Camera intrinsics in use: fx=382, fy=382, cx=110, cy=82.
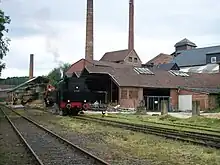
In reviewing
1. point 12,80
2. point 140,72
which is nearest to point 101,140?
point 140,72

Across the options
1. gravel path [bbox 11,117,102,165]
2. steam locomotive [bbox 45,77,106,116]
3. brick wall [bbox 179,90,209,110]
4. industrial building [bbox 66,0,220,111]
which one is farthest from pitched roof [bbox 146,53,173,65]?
gravel path [bbox 11,117,102,165]

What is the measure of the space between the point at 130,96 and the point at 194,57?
42004 mm

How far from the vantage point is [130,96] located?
4922cm

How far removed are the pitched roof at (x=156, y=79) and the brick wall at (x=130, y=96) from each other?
2.33ft

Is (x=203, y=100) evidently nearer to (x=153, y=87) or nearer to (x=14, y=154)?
(x=153, y=87)

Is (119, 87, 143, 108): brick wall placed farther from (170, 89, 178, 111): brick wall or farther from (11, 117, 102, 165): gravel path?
(11, 117, 102, 165): gravel path

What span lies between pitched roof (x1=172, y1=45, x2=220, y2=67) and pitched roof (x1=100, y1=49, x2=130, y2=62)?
12.1 m

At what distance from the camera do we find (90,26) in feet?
206

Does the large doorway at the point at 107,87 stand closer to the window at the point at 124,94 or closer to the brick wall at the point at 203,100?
the window at the point at 124,94

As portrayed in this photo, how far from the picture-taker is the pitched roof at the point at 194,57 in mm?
84469

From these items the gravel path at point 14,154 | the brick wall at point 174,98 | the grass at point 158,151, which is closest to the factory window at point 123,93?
the brick wall at point 174,98

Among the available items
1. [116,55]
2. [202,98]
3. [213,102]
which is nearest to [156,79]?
[202,98]

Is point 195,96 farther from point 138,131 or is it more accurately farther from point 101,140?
point 101,140

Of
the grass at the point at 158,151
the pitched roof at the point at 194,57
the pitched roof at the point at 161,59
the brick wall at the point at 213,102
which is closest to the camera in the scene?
the grass at the point at 158,151
